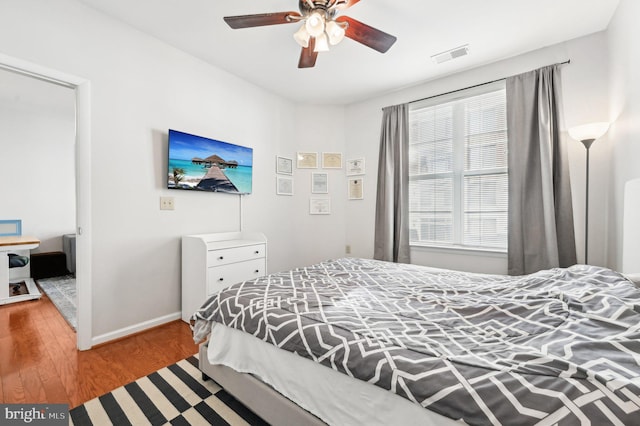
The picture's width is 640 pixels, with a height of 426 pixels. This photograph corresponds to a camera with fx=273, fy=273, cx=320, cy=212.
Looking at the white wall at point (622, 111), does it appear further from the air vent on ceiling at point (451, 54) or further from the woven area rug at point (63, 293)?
the woven area rug at point (63, 293)

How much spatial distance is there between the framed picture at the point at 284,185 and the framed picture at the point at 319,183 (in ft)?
1.03

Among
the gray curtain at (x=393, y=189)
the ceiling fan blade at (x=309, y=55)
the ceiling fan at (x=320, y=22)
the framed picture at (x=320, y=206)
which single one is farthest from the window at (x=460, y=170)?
the ceiling fan blade at (x=309, y=55)

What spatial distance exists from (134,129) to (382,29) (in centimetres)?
231


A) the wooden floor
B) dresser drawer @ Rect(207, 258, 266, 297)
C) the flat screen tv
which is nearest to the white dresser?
dresser drawer @ Rect(207, 258, 266, 297)

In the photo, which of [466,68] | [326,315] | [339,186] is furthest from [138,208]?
[466,68]

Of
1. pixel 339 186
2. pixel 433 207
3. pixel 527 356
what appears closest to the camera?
pixel 527 356

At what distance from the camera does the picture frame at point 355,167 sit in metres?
3.79

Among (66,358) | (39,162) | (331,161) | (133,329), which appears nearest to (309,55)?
(331,161)

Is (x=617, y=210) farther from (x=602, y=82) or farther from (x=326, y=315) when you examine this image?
(x=326, y=315)

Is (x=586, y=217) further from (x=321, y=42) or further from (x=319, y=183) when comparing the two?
(x=319, y=183)

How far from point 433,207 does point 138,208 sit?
3.07 metres

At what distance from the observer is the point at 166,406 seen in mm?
1457

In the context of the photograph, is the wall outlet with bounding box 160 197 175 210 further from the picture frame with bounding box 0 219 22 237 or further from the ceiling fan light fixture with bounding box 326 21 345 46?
the picture frame with bounding box 0 219 22 237

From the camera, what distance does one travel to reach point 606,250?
7.57 feet
